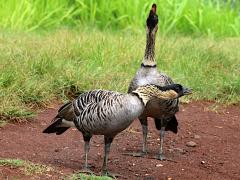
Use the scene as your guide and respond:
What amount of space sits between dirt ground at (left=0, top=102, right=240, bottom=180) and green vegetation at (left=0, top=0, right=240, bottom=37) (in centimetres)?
400

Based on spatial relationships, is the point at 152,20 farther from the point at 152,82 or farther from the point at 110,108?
the point at 110,108

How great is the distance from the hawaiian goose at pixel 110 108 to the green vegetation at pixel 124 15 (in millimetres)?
5662

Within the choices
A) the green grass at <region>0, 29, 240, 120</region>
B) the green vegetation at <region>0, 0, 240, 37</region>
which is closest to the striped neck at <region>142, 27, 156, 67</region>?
the green grass at <region>0, 29, 240, 120</region>

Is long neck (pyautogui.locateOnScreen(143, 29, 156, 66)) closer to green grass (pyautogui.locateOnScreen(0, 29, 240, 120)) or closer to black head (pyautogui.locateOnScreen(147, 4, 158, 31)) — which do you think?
black head (pyautogui.locateOnScreen(147, 4, 158, 31))

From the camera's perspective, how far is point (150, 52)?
6492 millimetres

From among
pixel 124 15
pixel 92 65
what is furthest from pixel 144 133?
pixel 124 15

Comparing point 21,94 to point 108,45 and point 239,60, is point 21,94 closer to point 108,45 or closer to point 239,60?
point 108,45

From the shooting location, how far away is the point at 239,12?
12.9m

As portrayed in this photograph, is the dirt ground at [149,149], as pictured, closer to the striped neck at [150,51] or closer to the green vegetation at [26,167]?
the green vegetation at [26,167]

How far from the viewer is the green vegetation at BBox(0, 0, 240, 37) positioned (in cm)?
1131

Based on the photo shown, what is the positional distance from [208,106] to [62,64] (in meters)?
1.82

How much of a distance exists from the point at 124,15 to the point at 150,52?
5.36 meters

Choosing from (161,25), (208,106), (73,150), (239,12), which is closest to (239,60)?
(208,106)

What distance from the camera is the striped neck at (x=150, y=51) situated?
20.9ft
